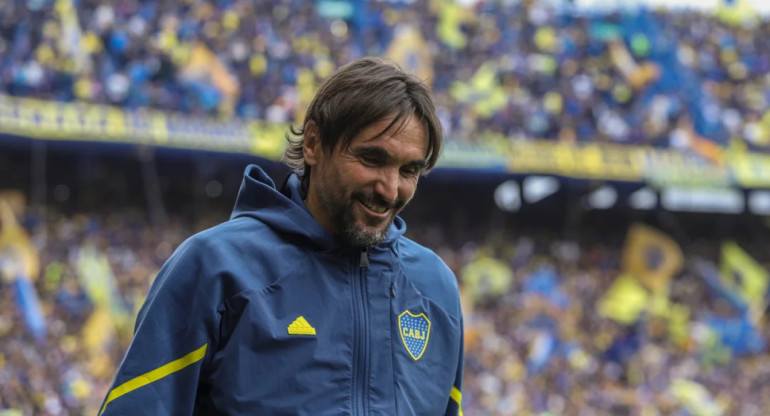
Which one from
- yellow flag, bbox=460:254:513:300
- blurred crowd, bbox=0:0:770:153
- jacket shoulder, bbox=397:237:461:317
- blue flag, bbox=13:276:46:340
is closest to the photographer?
jacket shoulder, bbox=397:237:461:317

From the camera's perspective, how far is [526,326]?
1764cm

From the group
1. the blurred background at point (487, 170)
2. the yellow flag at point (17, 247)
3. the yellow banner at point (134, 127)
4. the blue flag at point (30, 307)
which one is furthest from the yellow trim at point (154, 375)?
the yellow banner at point (134, 127)

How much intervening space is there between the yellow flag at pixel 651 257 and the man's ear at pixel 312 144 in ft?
63.3

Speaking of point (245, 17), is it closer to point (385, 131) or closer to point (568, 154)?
point (568, 154)

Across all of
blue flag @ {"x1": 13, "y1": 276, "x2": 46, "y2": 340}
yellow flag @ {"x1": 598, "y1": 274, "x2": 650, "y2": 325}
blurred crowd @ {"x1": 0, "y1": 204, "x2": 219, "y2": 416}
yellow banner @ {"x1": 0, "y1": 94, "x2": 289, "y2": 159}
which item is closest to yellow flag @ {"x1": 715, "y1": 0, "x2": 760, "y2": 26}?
yellow flag @ {"x1": 598, "y1": 274, "x2": 650, "y2": 325}

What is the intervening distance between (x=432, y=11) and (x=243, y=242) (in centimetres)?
1891

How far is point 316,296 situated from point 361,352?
126 millimetres

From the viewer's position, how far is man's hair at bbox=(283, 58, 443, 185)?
6.08 ft

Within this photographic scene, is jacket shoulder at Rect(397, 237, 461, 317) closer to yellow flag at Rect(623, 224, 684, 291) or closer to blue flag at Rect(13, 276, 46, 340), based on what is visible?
blue flag at Rect(13, 276, 46, 340)

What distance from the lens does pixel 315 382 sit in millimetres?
1834

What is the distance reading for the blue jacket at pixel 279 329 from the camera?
1.78m

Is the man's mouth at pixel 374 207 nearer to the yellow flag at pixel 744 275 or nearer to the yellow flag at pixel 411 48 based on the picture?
the yellow flag at pixel 411 48

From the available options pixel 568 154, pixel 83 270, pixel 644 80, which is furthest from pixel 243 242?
pixel 644 80

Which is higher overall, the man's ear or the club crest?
the man's ear
